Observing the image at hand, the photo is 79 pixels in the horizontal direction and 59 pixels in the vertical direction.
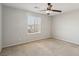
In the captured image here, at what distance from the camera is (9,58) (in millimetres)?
798

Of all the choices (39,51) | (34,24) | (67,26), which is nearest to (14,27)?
(34,24)

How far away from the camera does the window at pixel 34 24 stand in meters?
5.51

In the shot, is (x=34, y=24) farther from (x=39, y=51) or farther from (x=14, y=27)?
(x=39, y=51)

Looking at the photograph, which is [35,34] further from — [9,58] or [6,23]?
[9,58]

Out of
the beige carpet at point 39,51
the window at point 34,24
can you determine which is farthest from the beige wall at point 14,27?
the beige carpet at point 39,51

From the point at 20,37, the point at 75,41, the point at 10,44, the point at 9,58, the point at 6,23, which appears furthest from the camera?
the point at 75,41

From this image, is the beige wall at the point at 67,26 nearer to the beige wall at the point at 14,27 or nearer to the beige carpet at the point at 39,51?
the beige carpet at the point at 39,51

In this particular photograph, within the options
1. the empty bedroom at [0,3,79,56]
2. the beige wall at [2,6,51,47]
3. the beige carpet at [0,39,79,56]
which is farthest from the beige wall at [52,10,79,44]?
the beige wall at [2,6,51,47]

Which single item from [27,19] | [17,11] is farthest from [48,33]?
[17,11]

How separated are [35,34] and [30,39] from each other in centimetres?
60

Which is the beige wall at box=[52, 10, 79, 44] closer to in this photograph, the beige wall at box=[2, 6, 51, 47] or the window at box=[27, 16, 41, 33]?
the window at box=[27, 16, 41, 33]

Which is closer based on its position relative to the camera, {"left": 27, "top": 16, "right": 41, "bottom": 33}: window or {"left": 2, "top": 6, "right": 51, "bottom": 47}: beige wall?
{"left": 2, "top": 6, "right": 51, "bottom": 47}: beige wall

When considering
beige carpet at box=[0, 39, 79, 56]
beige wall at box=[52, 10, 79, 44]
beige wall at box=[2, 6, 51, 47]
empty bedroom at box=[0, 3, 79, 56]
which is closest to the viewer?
beige carpet at box=[0, 39, 79, 56]

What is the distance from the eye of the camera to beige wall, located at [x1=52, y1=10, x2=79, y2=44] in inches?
199
